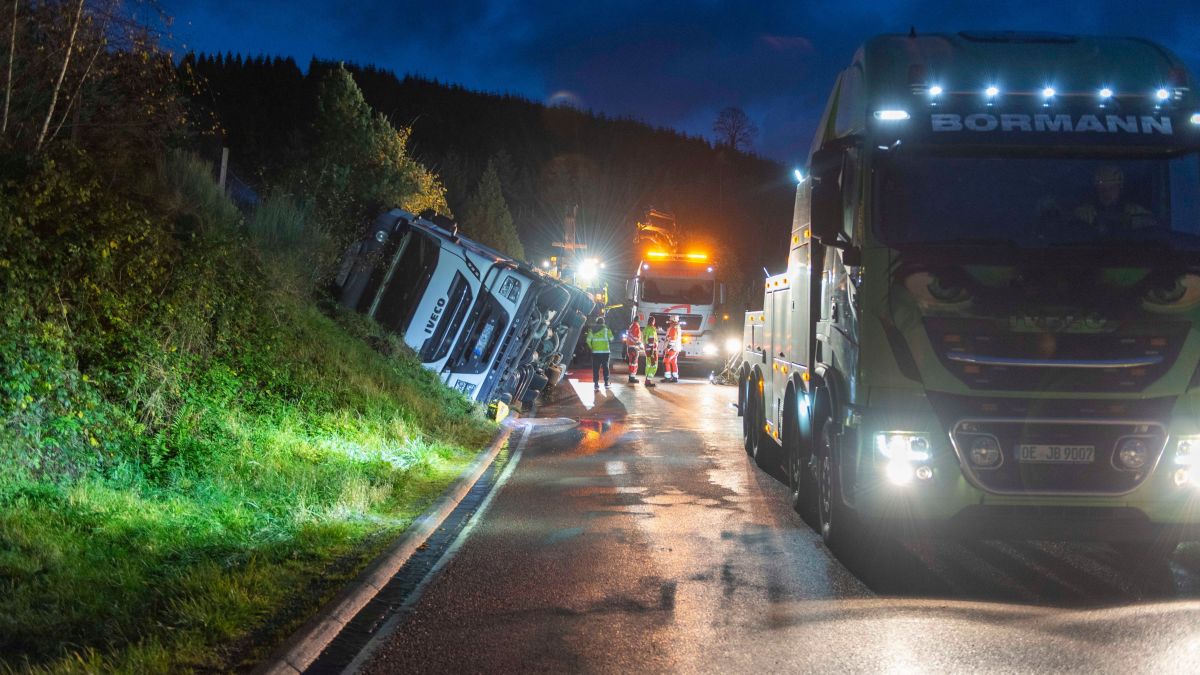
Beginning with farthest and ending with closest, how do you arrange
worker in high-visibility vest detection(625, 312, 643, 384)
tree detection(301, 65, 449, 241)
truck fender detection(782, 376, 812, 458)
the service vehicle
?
the service vehicle < tree detection(301, 65, 449, 241) < worker in high-visibility vest detection(625, 312, 643, 384) < truck fender detection(782, 376, 812, 458)

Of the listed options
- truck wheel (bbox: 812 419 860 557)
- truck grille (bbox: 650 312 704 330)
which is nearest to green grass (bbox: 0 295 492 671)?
truck wheel (bbox: 812 419 860 557)

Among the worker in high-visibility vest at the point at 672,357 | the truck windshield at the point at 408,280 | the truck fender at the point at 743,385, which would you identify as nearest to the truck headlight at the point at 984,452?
the truck fender at the point at 743,385

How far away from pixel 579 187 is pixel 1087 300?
105484mm

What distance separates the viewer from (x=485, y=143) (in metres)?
131

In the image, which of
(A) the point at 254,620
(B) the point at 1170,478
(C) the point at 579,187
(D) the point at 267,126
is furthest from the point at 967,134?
(C) the point at 579,187

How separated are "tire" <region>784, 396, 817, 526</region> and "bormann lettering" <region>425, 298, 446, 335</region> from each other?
8.10 m

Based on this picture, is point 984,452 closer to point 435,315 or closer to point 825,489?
point 825,489

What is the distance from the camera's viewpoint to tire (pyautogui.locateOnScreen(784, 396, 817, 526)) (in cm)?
877

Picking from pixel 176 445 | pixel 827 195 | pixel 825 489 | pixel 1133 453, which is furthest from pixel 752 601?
pixel 176 445

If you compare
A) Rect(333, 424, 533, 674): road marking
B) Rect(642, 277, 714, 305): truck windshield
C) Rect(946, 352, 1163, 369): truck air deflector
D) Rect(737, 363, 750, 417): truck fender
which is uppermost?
Rect(642, 277, 714, 305): truck windshield

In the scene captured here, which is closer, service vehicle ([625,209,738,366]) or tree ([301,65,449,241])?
tree ([301,65,449,241])

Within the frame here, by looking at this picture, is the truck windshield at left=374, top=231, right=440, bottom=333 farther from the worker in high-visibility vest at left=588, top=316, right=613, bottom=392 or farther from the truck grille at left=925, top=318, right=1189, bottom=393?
the truck grille at left=925, top=318, right=1189, bottom=393

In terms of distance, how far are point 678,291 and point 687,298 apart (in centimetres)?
37

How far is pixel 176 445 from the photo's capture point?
378 inches
